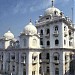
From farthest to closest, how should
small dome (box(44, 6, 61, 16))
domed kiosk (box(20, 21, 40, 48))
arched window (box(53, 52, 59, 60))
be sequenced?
small dome (box(44, 6, 61, 16)) < domed kiosk (box(20, 21, 40, 48)) < arched window (box(53, 52, 59, 60))

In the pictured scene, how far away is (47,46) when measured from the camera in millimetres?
25172

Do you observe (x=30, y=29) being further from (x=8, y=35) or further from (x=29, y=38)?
(x=8, y=35)

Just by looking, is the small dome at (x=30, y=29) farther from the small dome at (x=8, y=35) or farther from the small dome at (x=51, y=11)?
the small dome at (x=8, y=35)

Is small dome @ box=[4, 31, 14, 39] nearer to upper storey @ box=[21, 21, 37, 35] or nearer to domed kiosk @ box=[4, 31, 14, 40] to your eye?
domed kiosk @ box=[4, 31, 14, 40]

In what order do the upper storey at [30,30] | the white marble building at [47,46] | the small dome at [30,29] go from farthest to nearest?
the small dome at [30,29] < the upper storey at [30,30] < the white marble building at [47,46]

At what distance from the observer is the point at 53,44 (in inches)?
949

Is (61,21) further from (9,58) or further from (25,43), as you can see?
(9,58)

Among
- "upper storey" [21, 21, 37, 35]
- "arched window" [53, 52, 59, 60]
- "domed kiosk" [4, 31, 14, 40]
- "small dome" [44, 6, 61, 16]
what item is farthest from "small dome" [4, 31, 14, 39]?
"arched window" [53, 52, 59, 60]

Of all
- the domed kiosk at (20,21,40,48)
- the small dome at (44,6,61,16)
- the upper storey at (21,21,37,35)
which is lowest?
the domed kiosk at (20,21,40,48)

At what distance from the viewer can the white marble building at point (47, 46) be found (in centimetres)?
2348

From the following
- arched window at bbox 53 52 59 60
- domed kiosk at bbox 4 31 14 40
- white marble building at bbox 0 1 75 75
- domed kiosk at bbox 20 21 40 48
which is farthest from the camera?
domed kiosk at bbox 4 31 14 40

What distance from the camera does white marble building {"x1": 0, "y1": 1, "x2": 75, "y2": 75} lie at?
925 inches

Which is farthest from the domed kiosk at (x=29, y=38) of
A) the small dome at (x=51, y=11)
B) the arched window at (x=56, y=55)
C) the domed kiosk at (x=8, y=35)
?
the domed kiosk at (x=8, y=35)

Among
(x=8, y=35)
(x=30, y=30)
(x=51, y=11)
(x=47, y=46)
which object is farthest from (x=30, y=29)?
(x=8, y=35)
